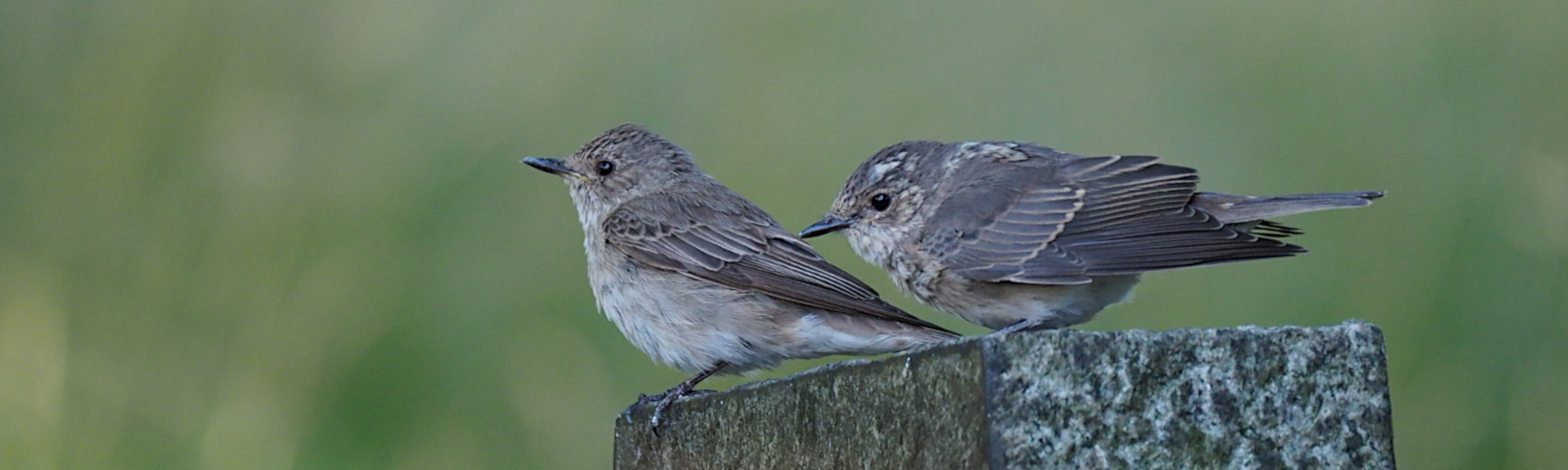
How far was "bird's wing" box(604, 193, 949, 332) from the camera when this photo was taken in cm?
375

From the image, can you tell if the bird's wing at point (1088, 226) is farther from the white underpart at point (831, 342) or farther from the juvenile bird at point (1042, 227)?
the white underpart at point (831, 342)

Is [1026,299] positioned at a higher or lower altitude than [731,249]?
higher

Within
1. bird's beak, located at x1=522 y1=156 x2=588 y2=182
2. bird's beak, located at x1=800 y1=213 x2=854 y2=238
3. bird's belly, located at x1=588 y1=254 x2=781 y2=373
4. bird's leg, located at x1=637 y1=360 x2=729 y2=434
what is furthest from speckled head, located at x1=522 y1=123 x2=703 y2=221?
bird's leg, located at x1=637 y1=360 x2=729 y2=434

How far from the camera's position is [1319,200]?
130 inches

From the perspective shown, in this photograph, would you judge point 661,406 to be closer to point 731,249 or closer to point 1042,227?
point 731,249

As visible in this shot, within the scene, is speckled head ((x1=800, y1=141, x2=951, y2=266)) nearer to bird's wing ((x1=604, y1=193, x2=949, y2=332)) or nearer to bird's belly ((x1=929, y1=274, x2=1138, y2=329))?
bird's wing ((x1=604, y1=193, x2=949, y2=332))

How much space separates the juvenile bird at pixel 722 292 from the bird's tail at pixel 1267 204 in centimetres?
86

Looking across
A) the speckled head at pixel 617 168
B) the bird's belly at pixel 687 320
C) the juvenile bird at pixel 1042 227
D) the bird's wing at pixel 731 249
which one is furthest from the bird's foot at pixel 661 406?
the speckled head at pixel 617 168

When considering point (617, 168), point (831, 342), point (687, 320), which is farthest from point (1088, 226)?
point (617, 168)

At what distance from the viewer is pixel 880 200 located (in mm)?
3898

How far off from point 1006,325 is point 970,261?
0.72ft

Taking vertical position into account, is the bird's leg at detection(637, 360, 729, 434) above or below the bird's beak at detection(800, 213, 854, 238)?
below

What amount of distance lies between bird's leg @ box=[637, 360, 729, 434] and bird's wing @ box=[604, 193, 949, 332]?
27 cm

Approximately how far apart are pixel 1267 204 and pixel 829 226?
4.21ft
